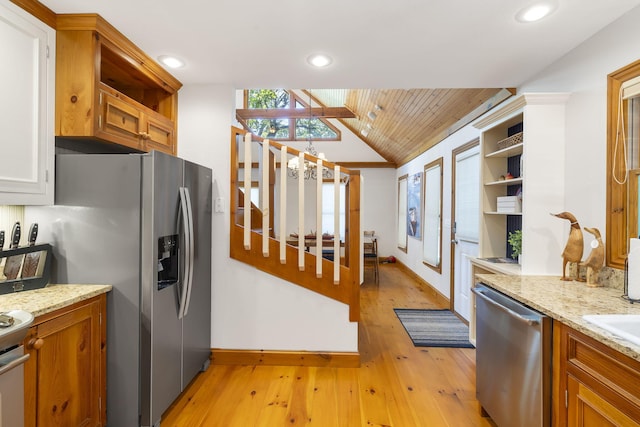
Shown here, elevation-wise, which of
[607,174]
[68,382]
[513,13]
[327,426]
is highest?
[513,13]

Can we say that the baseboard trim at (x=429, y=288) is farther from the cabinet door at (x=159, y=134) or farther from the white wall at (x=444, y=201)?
the cabinet door at (x=159, y=134)

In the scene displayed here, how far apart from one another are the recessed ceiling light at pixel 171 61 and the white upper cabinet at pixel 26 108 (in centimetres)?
63

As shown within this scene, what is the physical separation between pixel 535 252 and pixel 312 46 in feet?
7.20

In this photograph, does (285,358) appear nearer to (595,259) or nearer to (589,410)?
(589,410)

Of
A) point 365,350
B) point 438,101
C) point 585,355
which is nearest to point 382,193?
point 438,101

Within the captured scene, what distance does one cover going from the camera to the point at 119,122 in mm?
2117

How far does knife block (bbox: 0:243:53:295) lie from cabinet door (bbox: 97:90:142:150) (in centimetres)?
76

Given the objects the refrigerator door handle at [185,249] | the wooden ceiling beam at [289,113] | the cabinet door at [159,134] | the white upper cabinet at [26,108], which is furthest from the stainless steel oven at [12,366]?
the wooden ceiling beam at [289,113]

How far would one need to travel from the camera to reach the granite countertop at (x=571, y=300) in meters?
1.15

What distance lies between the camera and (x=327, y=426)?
6.46ft

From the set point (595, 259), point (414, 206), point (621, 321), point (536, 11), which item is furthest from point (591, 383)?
point (414, 206)

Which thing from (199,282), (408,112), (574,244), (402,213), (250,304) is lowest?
(250,304)

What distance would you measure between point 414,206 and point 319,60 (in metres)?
4.28

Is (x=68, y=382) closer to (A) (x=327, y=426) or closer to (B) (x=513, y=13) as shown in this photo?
(A) (x=327, y=426)
